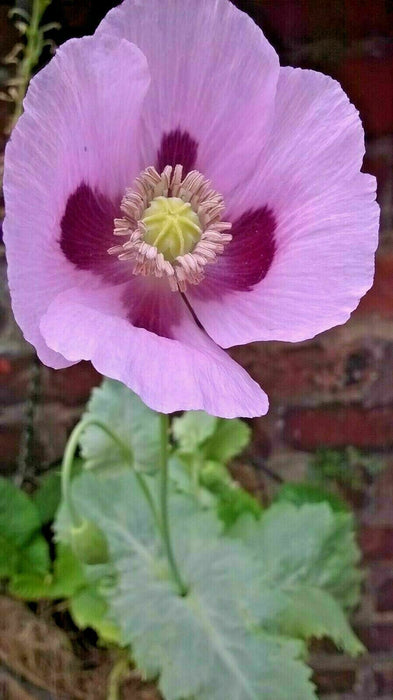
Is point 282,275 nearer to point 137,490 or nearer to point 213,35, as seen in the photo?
point 213,35

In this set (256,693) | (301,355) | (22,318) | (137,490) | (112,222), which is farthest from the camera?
(301,355)

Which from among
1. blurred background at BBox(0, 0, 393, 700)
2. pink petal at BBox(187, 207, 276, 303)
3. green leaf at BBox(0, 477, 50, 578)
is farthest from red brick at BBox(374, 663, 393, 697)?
pink petal at BBox(187, 207, 276, 303)

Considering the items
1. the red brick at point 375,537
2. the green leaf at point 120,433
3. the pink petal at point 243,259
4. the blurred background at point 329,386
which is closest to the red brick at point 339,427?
the blurred background at point 329,386

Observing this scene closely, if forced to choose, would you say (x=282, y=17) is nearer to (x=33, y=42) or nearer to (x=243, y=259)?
(x=33, y=42)

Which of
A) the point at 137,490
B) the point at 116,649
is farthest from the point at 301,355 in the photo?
the point at 116,649

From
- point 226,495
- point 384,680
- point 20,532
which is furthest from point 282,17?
A: point 384,680

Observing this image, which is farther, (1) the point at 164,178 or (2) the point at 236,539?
(2) the point at 236,539

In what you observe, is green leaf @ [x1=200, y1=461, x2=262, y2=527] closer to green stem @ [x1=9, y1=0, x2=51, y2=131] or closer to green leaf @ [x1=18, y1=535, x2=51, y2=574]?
green leaf @ [x1=18, y1=535, x2=51, y2=574]
